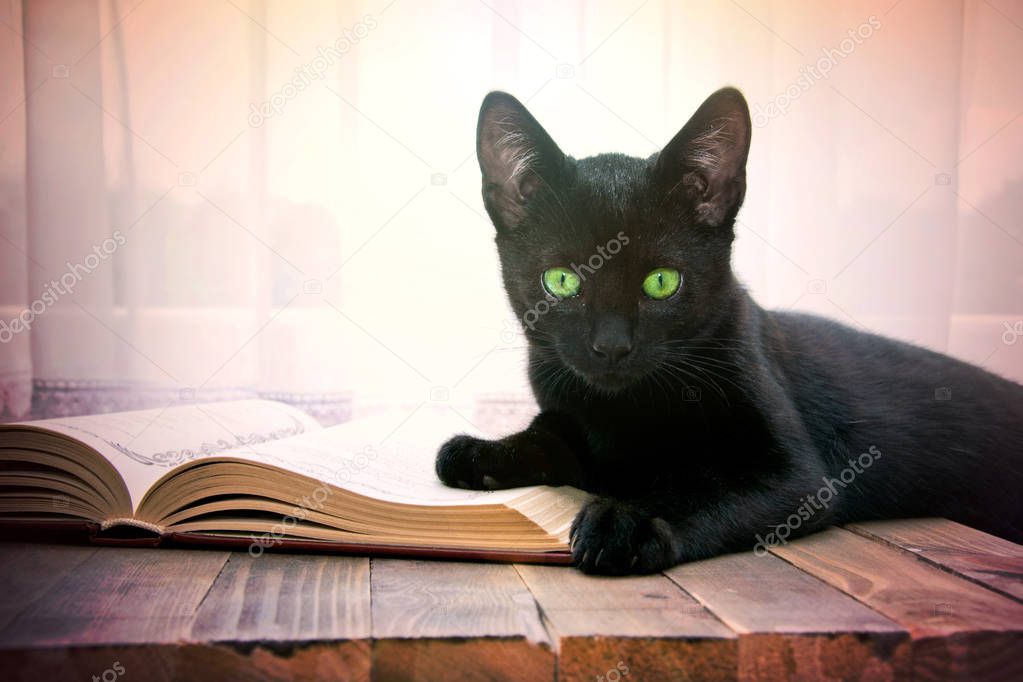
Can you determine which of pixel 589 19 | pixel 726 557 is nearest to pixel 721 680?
pixel 726 557

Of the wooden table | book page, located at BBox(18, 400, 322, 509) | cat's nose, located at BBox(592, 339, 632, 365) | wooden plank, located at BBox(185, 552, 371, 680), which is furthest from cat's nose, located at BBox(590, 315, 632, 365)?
book page, located at BBox(18, 400, 322, 509)

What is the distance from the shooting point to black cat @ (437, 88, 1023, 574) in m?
1.17

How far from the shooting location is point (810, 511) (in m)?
1.15

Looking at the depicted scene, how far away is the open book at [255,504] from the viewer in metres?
1.00

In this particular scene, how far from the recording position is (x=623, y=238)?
1.20m

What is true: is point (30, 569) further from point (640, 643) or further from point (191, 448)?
point (640, 643)

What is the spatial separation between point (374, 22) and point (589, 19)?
0.56 m

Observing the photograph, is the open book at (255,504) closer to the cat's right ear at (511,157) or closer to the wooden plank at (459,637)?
the wooden plank at (459,637)

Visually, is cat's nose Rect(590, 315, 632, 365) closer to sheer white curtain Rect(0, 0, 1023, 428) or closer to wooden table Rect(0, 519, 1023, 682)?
wooden table Rect(0, 519, 1023, 682)

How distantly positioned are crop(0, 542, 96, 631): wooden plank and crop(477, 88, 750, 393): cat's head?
708 millimetres

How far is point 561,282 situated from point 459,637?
646mm

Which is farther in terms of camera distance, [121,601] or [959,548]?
[959,548]

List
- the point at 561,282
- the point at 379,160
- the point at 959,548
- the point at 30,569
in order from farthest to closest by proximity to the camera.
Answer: the point at 379,160 < the point at 561,282 < the point at 959,548 < the point at 30,569

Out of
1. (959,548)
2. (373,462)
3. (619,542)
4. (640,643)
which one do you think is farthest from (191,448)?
(959,548)
